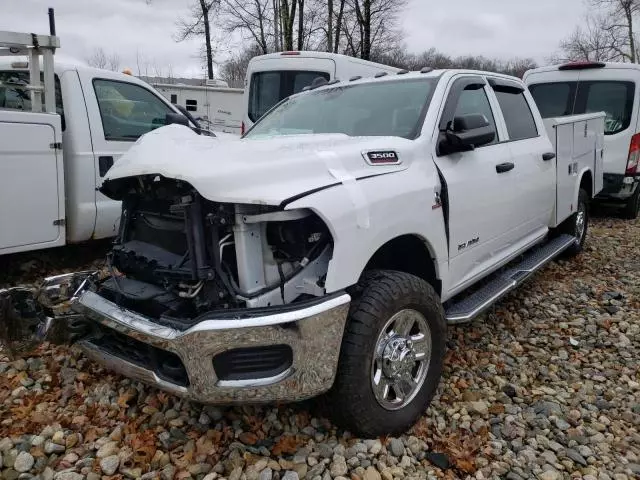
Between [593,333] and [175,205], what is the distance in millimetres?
3344

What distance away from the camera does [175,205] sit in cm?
244

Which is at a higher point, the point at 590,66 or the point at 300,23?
the point at 300,23

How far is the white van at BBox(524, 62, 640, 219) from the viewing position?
308 inches

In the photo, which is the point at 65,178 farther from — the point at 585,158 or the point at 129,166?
the point at 585,158

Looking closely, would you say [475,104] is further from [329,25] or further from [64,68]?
[329,25]

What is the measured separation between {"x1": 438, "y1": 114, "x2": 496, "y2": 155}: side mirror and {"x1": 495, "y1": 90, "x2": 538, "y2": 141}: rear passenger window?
1120mm

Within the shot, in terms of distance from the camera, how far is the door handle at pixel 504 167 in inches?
145

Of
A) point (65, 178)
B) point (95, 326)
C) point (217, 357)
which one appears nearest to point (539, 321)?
point (217, 357)

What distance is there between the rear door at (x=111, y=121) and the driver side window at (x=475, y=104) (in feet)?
10.1

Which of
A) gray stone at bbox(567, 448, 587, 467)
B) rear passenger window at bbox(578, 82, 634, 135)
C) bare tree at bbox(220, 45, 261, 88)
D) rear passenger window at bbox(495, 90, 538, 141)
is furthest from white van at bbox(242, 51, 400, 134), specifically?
bare tree at bbox(220, 45, 261, 88)

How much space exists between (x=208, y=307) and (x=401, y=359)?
987 mm

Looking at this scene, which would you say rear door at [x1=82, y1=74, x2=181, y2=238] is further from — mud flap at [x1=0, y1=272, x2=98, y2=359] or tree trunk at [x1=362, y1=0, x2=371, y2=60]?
tree trunk at [x1=362, y1=0, x2=371, y2=60]

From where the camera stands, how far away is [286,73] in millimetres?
9789


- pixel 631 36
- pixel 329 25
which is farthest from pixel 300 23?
pixel 631 36
